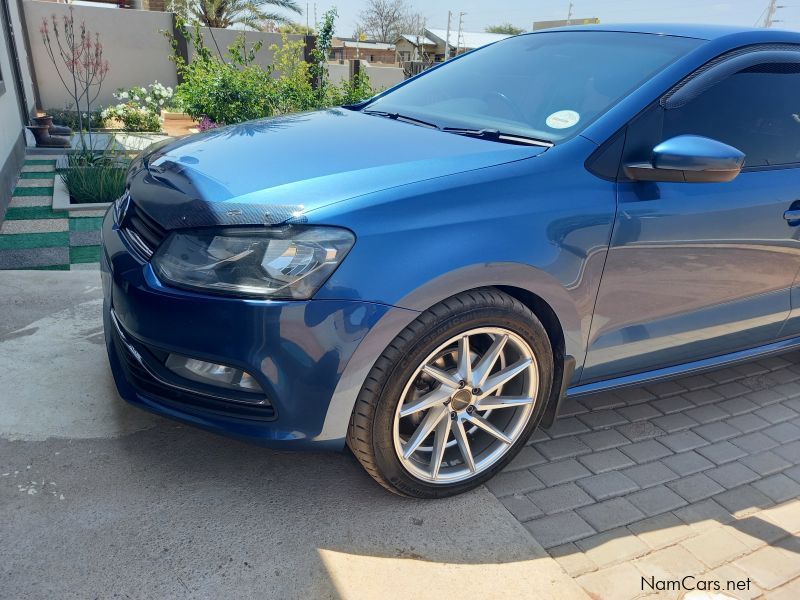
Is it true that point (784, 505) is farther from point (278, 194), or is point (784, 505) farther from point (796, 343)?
point (278, 194)

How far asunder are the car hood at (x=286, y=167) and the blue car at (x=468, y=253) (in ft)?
0.04

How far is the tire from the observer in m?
1.99

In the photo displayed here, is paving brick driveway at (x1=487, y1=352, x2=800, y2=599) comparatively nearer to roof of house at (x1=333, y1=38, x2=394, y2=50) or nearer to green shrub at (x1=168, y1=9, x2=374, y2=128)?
green shrub at (x1=168, y1=9, x2=374, y2=128)

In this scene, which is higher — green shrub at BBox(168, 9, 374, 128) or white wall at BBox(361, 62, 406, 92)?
green shrub at BBox(168, 9, 374, 128)

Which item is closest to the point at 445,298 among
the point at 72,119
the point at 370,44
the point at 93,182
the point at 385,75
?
the point at 93,182

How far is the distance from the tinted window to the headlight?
1456mm

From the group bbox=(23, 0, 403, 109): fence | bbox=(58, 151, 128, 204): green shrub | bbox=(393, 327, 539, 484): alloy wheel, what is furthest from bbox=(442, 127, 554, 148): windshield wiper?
bbox=(23, 0, 403, 109): fence

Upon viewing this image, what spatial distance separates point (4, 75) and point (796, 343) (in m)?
8.10

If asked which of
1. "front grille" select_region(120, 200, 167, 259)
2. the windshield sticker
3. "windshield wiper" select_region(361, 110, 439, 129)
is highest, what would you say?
the windshield sticker

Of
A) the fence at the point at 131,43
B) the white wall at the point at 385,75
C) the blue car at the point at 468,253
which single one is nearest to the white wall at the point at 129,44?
the fence at the point at 131,43

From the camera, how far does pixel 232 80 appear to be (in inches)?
265

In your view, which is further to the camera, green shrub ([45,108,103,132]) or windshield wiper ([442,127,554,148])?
green shrub ([45,108,103,132])

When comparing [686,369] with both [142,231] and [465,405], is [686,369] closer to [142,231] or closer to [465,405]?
[465,405]

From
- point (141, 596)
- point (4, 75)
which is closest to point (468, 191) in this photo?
point (141, 596)
